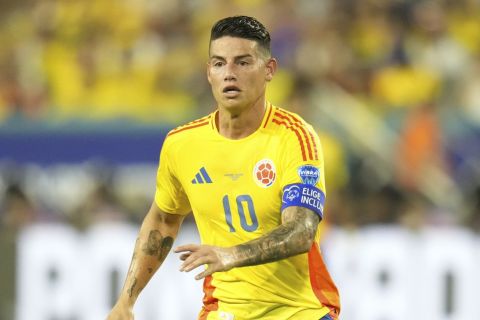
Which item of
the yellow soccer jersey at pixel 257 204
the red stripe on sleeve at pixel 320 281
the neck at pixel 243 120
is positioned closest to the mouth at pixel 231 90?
the neck at pixel 243 120

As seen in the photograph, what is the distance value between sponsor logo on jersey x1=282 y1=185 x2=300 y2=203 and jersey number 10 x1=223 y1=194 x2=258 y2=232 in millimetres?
237

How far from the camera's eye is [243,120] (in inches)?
204

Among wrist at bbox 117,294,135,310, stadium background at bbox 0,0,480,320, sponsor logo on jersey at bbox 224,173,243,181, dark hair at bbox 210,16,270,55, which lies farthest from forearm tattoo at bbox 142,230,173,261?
stadium background at bbox 0,0,480,320

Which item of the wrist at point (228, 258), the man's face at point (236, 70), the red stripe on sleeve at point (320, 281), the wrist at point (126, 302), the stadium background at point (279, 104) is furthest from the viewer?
the stadium background at point (279, 104)

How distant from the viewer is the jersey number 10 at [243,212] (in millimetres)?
5070

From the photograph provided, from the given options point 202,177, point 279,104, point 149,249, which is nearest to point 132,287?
point 149,249

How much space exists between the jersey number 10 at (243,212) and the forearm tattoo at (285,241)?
274 millimetres

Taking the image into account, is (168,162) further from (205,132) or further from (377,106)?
(377,106)

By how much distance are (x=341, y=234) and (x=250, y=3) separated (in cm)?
573

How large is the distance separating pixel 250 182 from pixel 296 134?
31cm

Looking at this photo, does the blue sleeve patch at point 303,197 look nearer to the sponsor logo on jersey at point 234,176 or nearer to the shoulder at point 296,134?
the shoulder at point 296,134

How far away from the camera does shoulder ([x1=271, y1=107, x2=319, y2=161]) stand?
16.4 ft

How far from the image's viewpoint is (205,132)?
532 cm

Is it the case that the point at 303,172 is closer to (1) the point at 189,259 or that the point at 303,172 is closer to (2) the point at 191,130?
(2) the point at 191,130
